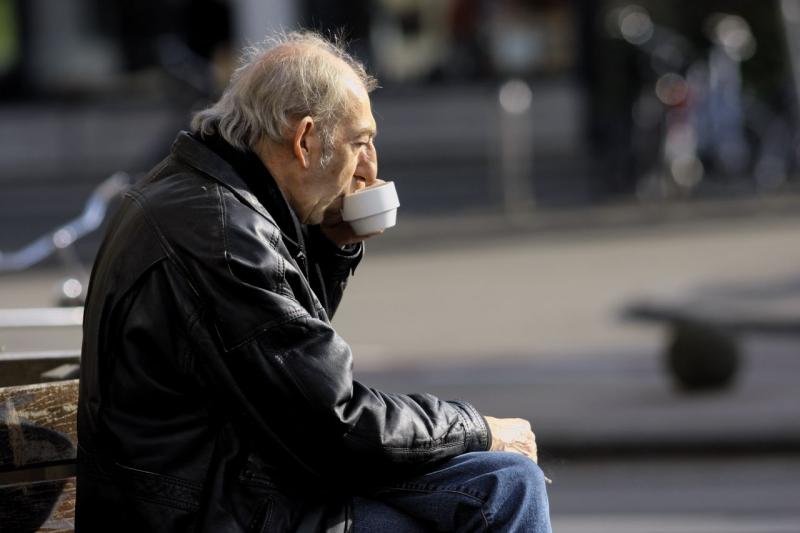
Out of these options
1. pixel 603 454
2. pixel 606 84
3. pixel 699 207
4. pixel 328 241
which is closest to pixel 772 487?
pixel 603 454

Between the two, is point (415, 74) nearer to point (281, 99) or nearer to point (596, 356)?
point (596, 356)

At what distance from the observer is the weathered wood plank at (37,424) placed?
2863 millimetres

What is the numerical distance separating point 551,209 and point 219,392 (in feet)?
42.9

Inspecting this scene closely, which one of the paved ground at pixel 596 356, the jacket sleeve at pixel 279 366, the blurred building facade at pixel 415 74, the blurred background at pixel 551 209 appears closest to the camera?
the jacket sleeve at pixel 279 366

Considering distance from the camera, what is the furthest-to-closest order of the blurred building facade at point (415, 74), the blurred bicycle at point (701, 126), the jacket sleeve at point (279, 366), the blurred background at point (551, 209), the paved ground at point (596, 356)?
the blurred building facade at point (415, 74), the blurred bicycle at point (701, 126), the blurred background at point (551, 209), the paved ground at point (596, 356), the jacket sleeve at point (279, 366)

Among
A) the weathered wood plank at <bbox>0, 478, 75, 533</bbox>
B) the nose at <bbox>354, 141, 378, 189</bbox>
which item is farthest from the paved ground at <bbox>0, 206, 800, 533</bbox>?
the weathered wood plank at <bbox>0, 478, 75, 533</bbox>

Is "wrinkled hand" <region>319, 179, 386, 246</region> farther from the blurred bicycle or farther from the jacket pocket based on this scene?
the blurred bicycle

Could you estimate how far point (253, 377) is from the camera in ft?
8.34

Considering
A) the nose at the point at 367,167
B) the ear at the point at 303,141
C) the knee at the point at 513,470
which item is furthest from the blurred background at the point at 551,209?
the knee at the point at 513,470

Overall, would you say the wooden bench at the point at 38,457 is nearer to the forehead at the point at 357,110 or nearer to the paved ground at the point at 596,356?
the forehead at the point at 357,110

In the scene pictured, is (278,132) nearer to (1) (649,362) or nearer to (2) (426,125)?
(1) (649,362)

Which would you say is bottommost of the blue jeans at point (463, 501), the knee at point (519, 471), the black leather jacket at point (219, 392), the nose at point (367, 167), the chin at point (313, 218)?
the blue jeans at point (463, 501)

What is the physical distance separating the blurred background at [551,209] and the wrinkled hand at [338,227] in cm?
46

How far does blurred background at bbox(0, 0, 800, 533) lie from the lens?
7051 millimetres
